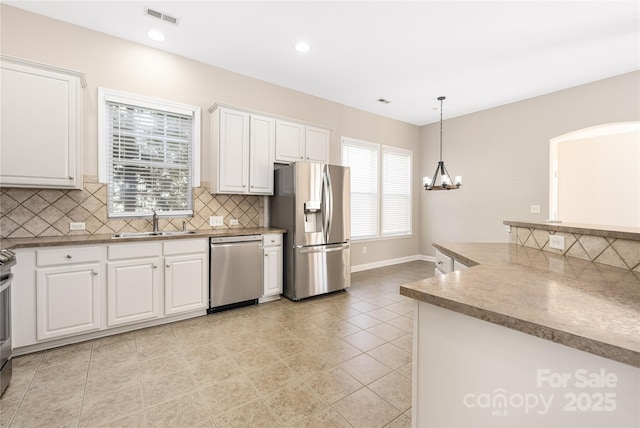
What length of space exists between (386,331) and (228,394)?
1.60m

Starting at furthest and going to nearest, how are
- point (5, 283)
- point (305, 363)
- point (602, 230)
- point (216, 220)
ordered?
point (216, 220), point (305, 363), point (5, 283), point (602, 230)

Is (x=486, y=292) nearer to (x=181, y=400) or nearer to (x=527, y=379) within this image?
(x=527, y=379)

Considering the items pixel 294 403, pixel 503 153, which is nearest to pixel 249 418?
pixel 294 403

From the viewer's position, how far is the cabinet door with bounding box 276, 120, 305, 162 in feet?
13.1

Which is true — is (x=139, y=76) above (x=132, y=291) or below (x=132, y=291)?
above

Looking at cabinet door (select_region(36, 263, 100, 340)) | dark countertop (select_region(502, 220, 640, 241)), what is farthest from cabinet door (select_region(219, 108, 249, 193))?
dark countertop (select_region(502, 220, 640, 241))

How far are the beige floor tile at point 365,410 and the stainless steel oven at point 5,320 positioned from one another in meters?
2.17

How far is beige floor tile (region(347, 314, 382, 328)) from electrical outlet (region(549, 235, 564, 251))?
177 centimetres

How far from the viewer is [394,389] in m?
1.97

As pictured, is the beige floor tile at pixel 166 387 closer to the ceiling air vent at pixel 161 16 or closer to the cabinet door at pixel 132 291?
the cabinet door at pixel 132 291

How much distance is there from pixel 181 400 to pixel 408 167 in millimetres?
5735

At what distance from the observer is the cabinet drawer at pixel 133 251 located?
8.75ft

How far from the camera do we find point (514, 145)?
197 inches

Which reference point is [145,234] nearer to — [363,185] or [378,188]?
[363,185]
